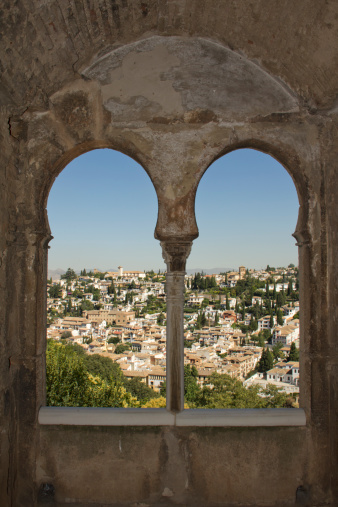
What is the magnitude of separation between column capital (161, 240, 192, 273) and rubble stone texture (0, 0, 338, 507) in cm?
5

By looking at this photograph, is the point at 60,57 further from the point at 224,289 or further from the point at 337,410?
the point at 224,289

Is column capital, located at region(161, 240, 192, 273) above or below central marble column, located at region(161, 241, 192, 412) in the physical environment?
above

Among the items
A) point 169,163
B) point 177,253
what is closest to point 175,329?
point 177,253

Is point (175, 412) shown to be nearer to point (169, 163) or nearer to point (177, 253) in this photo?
point (177, 253)

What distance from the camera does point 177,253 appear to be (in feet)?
11.9

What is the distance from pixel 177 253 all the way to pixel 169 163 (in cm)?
82

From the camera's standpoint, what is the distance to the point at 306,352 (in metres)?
3.62

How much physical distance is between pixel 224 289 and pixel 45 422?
51733 millimetres

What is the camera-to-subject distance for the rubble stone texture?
341cm

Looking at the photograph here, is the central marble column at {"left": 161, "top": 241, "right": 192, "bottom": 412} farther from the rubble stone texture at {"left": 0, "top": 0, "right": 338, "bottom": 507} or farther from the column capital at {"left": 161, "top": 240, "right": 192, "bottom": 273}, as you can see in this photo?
the rubble stone texture at {"left": 0, "top": 0, "right": 338, "bottom": 507}

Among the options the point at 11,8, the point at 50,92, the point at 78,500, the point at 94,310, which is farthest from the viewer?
the point at 94,310

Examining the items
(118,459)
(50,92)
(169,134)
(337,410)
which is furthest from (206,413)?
(50,92)

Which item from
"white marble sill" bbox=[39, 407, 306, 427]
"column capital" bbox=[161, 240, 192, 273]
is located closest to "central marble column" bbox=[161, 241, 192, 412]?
"column capital" bbox=[161, 240, 192, 273]

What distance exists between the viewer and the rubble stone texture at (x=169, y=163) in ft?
11.2
